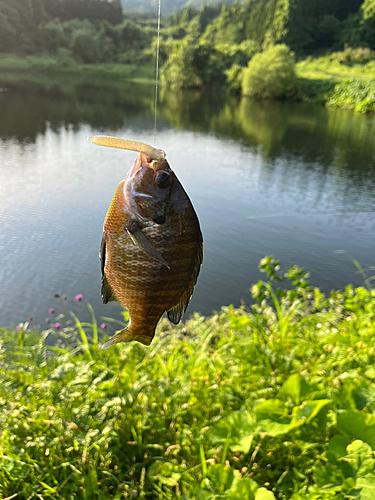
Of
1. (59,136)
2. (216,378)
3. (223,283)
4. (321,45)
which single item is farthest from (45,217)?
(321,45)

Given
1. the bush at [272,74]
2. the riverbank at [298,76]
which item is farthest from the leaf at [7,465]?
the bush at [272,74]

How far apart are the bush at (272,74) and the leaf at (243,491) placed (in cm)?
3401

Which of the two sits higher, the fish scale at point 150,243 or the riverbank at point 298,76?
the riverbank at point 298,76

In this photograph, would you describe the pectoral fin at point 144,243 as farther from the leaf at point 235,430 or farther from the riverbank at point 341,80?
the riverbank at point 341,80

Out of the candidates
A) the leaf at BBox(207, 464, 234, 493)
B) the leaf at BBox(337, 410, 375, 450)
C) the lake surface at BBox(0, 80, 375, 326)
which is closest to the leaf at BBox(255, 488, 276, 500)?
the leaf at BBox(207, 464, 234, 493)

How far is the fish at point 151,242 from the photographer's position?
86 cm

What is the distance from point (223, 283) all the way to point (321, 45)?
172 feet

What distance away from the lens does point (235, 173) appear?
11023 millimetres

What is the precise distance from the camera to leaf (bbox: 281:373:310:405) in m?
2.14

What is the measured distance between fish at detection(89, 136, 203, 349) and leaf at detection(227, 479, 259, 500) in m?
1.29

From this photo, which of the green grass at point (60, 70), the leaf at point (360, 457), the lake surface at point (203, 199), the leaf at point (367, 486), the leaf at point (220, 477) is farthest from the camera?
the green grass at point (60, 70)

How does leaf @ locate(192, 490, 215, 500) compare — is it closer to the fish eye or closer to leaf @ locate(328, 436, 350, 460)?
leaf @ locate(328, 436, 350, 460)

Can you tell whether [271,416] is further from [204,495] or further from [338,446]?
[204,495]

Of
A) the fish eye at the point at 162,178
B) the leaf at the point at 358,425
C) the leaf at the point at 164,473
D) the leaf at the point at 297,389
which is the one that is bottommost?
the leaf at the point at 164,473
